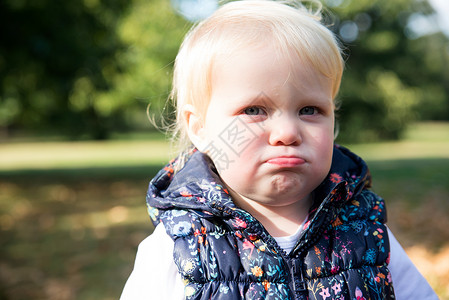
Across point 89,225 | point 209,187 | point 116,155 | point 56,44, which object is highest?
point 116,155

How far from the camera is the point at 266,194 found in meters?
1.34

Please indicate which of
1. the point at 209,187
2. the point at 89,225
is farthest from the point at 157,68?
the point at 209,187

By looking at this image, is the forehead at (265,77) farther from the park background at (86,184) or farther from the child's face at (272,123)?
the park background at (86,184)

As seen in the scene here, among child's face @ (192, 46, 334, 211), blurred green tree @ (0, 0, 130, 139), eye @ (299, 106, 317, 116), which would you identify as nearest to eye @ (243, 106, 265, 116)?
child's face @ (192, 46, 334, 211)

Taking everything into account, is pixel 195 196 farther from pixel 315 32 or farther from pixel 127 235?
pixel 127 235

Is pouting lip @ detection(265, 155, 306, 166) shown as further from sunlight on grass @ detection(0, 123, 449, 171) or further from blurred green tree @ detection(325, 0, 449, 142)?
blurred green tree @ detection(325, 0, 449, 142)

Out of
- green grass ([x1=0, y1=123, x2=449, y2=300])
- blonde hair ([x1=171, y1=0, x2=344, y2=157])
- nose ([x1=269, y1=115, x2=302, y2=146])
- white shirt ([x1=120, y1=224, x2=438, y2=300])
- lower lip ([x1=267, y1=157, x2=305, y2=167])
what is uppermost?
green grass ([x1=0, y1=123, x2=449, y2=300])

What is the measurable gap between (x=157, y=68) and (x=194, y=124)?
22.7 metres

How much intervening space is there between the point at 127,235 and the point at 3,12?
4.87 meters

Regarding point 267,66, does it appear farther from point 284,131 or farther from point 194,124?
point 194,124

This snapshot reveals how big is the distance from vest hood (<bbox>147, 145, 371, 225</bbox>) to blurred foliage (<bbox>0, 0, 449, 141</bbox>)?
784cm

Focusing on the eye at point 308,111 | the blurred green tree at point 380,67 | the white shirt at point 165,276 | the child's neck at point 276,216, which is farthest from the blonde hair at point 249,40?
the blurred green tree at point 380,67

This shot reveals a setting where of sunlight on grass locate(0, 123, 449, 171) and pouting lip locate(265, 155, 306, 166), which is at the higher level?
sunlight on grass locate(0, 123, 449, 171)

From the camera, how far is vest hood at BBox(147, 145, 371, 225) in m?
1.39
